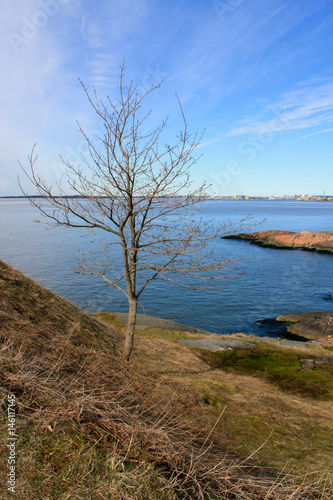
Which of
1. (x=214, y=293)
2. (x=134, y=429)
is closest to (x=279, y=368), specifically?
(x=134, y=429)

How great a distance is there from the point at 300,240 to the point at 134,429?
66.6 m

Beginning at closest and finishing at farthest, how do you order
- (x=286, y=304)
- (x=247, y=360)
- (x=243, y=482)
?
(x=243, y=482)
(x=247, y=360)
(x=286, y=304)

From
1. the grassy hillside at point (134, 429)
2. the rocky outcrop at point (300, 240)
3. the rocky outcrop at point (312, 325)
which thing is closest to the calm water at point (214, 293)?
the rocky outcrop at point (312, 325)

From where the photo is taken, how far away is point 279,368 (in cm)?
1205

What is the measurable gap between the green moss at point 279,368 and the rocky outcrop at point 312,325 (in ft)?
31.8

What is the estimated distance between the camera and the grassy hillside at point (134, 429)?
336cm

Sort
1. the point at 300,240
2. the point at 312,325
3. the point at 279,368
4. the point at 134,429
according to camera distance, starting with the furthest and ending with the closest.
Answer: the point at 300,240 → the point at 312,325 → the point at 279,368 → the point at 134,429

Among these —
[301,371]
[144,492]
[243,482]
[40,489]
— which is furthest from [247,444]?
[301,371]

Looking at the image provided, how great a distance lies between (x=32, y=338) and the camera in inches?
251

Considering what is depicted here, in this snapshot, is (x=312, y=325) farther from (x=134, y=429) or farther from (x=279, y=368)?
(x=134, y=429)

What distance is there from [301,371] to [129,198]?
29.9ft

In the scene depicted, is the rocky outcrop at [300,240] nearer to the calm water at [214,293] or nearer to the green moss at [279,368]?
the calm water at [214,293]

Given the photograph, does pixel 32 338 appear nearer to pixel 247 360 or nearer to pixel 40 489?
pixel 40 489

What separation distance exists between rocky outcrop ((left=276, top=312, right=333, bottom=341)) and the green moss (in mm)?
9692
